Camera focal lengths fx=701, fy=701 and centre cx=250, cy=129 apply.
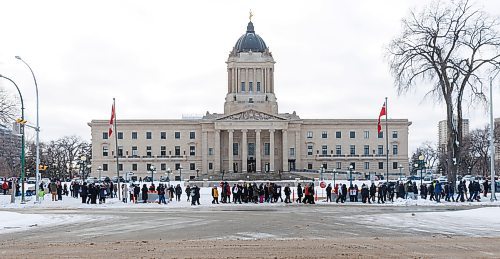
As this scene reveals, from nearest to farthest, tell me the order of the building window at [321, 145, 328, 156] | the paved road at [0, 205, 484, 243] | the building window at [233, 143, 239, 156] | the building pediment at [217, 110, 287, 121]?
the paved road at [0, 205, 484, 243], the building pediment at [217, 110, 287, 121], the building window at [321, 145, 328, 156], the building window at [233, 143, 239, 156]

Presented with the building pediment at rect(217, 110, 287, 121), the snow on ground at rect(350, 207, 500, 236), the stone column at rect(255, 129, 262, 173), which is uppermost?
the building pediment at rect(217, 110, 287, 121)

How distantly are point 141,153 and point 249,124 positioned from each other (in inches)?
822

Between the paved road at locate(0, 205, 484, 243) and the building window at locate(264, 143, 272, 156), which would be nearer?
the paved road at locate(0, 205, 484, 243)

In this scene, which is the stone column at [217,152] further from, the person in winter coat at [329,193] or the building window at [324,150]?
the person in winter coat at [329,193]

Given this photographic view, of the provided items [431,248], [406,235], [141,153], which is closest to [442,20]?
[406,235]

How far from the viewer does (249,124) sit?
128 metres

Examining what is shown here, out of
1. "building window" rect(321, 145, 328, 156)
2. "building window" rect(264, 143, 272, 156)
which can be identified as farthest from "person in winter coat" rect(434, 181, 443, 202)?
"building window" rect(264, 143, 272, 156)

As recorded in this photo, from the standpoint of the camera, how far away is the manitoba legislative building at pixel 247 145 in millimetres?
128875

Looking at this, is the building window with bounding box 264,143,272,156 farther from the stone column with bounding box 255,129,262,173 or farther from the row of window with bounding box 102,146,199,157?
the row of window with bounding box 102,146,199,157

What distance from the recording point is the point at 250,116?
12812cm

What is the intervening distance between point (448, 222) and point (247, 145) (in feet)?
349

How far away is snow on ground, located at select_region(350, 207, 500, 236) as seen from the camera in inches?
866

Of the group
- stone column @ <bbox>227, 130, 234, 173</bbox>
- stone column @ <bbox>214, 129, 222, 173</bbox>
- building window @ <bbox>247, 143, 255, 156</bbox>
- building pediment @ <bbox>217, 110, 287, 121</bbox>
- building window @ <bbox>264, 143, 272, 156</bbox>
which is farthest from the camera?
building window @ <bbox>247, 143, 255, 156</bbox>

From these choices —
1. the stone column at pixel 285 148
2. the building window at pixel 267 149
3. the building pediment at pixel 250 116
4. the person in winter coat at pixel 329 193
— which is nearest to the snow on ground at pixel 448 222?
the person in winter coat at pixel 329 193
